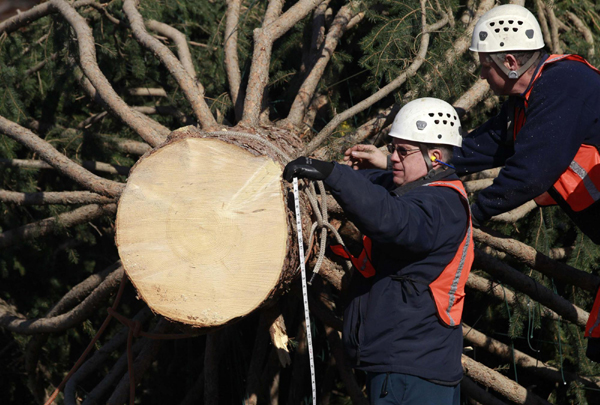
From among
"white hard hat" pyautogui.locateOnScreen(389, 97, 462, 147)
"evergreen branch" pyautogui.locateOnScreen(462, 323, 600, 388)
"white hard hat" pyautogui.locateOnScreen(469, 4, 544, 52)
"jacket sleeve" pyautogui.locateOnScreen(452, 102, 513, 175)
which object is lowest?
"evergreen branch" pyautogui.locateOnScreen(462, 323, 600, 388)

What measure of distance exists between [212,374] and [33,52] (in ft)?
9.55

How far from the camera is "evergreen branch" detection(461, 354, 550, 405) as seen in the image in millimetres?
3689

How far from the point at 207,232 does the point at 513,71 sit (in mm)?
1516

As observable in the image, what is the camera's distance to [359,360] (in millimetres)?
2619

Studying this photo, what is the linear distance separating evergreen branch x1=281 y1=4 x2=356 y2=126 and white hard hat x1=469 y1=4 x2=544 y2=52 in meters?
1.30

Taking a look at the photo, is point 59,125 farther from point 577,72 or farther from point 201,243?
point 577,72

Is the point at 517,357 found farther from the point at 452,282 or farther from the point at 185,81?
the point at 185,81

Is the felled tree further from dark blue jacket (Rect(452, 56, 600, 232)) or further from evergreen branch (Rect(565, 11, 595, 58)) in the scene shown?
dark blue jacket (Rect(452, 56, 600, 232))

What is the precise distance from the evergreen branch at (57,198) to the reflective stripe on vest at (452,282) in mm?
1951

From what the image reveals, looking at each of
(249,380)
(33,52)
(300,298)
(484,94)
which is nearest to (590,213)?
(484,94)

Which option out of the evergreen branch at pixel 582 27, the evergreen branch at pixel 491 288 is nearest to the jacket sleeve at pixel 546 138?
the evergreen branch at pixel 491 288

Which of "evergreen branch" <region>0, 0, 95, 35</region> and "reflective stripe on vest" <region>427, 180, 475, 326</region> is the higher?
"evergreen branch" <region>0, 0, 95, 35</region>

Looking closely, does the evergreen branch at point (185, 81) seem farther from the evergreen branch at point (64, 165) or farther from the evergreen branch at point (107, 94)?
the evergreen branch at point (64, 165)

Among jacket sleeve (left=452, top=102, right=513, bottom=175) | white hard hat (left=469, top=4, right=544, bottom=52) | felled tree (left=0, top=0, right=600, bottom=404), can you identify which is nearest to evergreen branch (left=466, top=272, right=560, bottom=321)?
felled tree (left=0, top=0, right=600, bottom=404)
